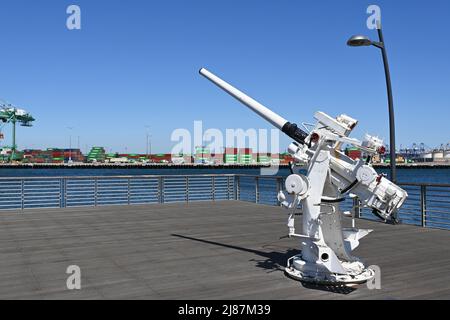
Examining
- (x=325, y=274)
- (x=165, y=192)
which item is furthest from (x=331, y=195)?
(x=165, y=192)

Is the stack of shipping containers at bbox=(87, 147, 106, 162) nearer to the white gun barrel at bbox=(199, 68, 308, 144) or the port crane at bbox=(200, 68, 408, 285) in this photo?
A: the white gun barrel at bbox=(199, 68, 308, 144)

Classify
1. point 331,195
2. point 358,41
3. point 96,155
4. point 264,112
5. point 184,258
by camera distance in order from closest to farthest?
1. point 331,195
2. point 264,112
3. point 184,258
4. point 358,41
5. point 96,155

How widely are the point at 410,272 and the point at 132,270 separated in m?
3.88

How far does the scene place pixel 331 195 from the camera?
236 inches

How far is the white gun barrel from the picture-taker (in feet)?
20.9

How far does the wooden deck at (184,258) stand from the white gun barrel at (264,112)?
196 cm

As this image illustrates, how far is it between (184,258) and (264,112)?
265cm

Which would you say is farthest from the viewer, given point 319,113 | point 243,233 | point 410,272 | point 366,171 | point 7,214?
point 7,214

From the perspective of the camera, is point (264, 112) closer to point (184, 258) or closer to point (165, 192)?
point (184, 258)

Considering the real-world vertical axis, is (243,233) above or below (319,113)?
below

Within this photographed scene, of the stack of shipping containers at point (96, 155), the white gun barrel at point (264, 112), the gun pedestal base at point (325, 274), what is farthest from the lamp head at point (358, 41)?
the stack of shipping containers at point (96, 155)
